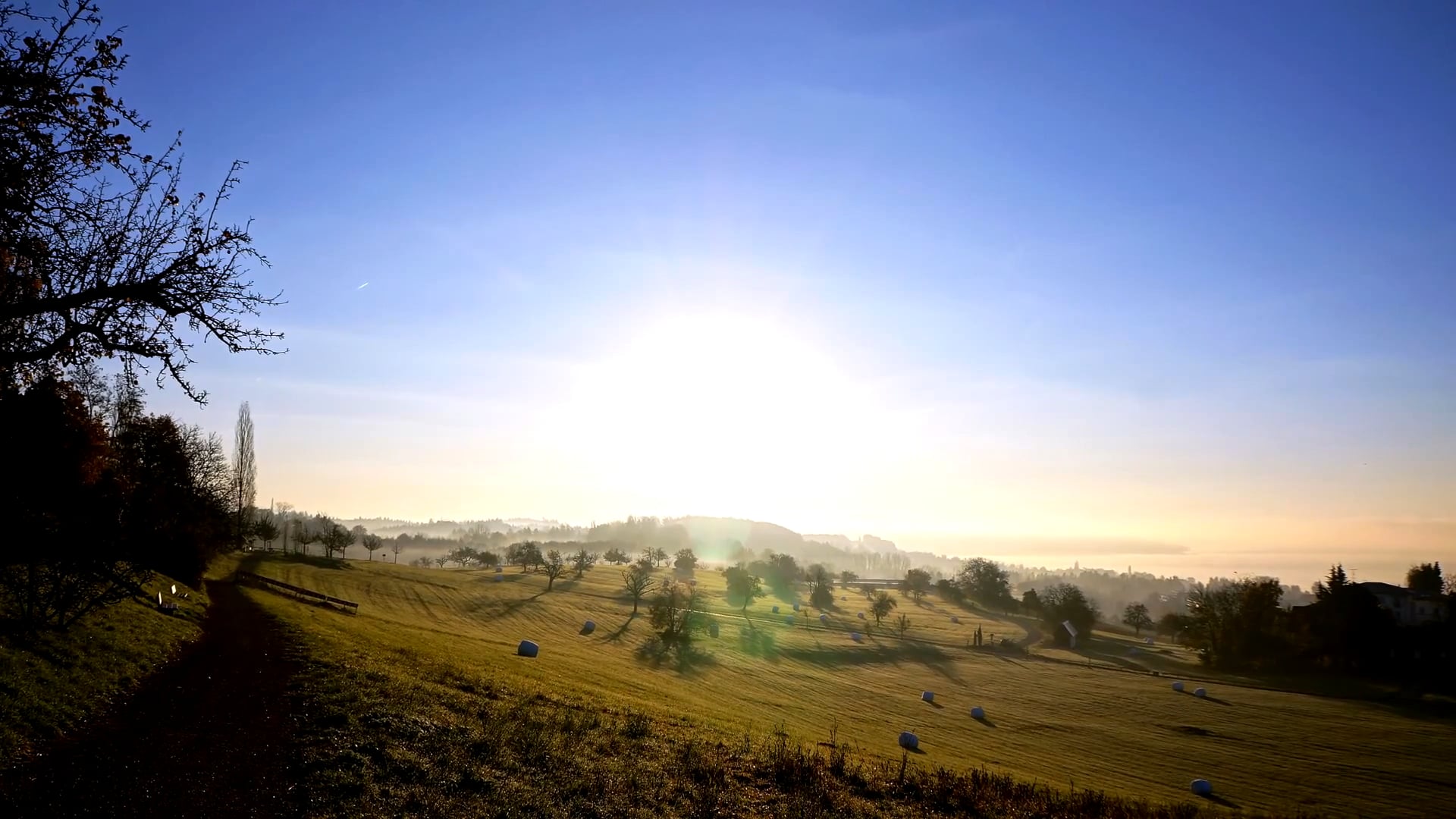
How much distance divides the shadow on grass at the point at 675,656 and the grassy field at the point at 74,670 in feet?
159

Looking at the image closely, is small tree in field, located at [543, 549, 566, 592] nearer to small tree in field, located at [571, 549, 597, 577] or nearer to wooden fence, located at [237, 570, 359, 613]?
small tree in field, located at [571, 549, 597, 577]

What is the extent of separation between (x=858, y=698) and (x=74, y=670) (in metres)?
61.4

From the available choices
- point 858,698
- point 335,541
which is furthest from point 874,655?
point 335,541

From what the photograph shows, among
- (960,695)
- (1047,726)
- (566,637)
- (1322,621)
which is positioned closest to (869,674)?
(960,695)

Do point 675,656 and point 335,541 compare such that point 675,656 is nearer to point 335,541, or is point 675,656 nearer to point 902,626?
point 902,626

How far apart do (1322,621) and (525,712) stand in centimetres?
12916

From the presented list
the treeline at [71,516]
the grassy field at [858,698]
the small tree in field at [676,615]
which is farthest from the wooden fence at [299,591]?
the small tree in field at [676,615]

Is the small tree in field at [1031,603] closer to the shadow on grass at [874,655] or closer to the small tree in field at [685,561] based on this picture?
the shadow on grass at [874,655]

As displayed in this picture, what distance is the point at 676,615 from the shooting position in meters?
92.0

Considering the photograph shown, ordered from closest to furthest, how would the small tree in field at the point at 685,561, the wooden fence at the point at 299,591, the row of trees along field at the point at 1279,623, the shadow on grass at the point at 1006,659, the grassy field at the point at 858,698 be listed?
the grassy field at the point at 858,698 < the wooden fence at the point at 299,591 < the row of trees along field at the point at 1279,623 < the shadow on grass at the point at 1006,659 < the small tree in field at the point at 685,561

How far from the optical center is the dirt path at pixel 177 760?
1194 centimetres

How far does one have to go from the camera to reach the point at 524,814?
13.2m

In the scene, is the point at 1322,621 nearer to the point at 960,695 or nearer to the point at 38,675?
the point at 960,695

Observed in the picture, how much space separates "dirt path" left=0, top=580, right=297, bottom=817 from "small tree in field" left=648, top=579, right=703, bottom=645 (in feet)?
212
